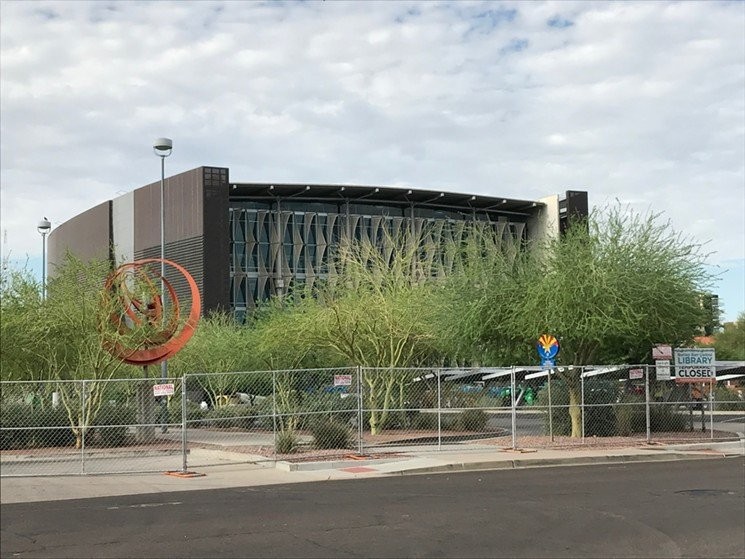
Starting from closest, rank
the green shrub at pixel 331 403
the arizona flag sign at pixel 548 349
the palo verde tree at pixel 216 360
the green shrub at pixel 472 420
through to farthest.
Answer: the arizona flag sign at pixel 548 349, the green shrub at pixel 331 403, the green shrub at pixel 472 420, the palo verde tree at pixel 216 360

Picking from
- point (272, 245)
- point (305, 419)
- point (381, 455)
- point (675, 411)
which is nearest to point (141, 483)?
point (381, 455)

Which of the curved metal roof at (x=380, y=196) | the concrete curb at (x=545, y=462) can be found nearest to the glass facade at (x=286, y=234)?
the curved metal roof at (x=380, y=196)

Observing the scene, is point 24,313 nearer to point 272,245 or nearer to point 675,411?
point 675,411

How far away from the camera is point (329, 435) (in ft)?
74.7

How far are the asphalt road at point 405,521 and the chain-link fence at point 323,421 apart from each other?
4.55 meters

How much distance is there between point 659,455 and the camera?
2247 cm

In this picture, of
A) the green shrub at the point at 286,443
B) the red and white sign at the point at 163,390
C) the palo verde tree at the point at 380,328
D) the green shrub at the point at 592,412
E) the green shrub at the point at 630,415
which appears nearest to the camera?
the red and white sign at the point at 163,390

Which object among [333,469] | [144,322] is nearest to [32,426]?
[144,322]

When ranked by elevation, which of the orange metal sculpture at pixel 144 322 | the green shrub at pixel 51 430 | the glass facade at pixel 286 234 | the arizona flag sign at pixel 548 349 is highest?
the glass facade at pixel 286 234

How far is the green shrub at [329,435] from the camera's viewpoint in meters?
22.8

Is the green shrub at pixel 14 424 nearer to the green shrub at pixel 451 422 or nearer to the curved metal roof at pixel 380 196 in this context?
the green shrub at pixel 451 422

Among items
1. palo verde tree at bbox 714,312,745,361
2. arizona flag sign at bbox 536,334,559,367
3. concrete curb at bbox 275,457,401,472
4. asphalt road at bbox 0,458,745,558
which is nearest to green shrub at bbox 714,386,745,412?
arizona flag sign at bbox 536,334,559,367

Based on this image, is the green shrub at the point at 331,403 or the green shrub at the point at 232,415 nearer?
the green shrub at the point at 331,403

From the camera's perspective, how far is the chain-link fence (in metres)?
21.1
